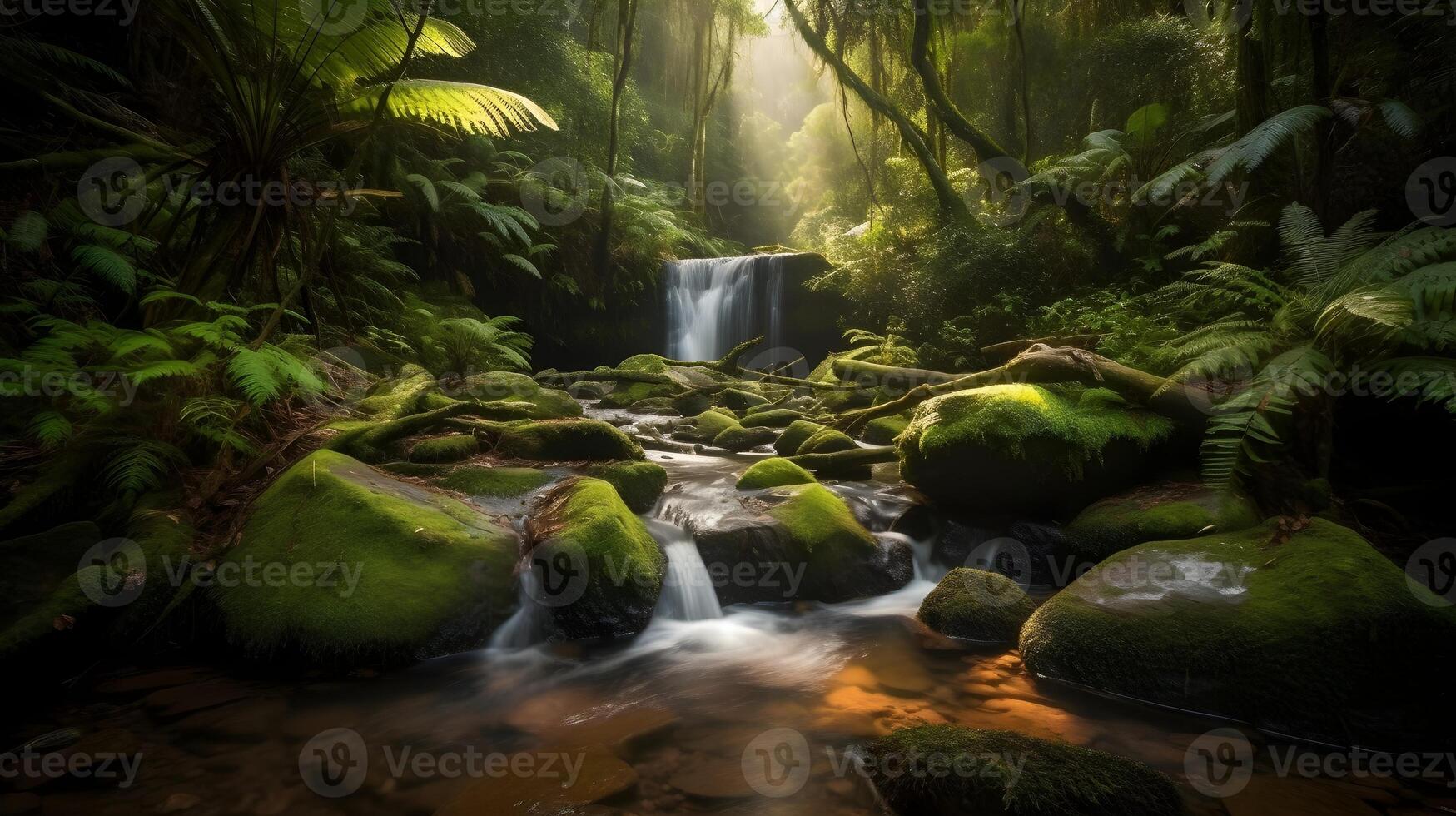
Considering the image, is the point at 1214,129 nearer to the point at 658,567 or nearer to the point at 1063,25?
the point at 1063,25

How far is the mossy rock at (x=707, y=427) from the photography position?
8.23m

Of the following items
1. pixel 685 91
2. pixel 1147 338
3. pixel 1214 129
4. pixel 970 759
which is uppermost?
pixel 685 91

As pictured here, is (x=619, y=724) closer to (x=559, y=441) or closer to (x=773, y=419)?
(x=559, y=441)

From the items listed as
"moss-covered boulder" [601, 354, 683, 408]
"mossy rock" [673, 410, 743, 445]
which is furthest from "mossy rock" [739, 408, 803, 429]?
"moss-covered boulder" [601, 354, 683, 408]

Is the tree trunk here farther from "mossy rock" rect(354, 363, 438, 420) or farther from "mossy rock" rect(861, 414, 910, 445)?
"mossy rock" rect(354, 363, 438, 420)

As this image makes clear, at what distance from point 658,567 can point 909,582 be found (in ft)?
6.61

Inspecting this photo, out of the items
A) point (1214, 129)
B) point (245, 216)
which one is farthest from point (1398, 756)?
point (1214, 129)

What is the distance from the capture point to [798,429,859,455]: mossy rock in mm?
6602

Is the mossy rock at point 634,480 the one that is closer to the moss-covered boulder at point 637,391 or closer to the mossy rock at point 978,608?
the mossy rock at point 978,608

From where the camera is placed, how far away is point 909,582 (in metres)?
4.81

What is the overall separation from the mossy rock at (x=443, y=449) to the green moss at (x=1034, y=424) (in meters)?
3.78

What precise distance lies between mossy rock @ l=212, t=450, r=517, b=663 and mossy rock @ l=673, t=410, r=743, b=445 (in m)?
4.48

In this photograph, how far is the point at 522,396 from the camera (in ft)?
21.7

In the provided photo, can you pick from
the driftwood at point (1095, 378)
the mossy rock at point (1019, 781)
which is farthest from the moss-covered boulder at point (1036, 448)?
the mossy rock at point (1019, 781)
